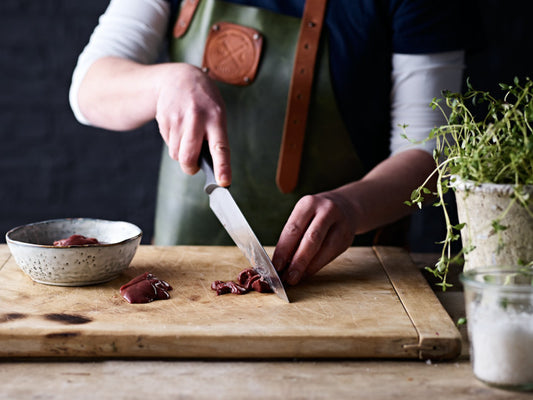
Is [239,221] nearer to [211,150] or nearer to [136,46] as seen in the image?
[211,150]

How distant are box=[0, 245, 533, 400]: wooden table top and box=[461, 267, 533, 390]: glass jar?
0.11ft

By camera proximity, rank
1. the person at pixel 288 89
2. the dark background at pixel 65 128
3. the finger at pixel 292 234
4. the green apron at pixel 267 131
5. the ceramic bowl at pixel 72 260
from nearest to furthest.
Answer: the ceramic bowl at pixel 72 260 → the finger at pixel 292 234 → the person at pixel 288 89 → the green apron at pixel 267 131 → the dark background at pixel 65 128

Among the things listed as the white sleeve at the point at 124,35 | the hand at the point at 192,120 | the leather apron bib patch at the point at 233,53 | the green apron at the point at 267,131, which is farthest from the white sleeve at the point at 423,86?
the white sleeve at the point at 124,35

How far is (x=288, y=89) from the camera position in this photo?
5.96 ft

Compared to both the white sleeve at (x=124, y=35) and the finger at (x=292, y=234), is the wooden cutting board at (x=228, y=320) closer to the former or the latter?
the finger at (x=292, y=234)

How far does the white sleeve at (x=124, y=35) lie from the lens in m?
1.83

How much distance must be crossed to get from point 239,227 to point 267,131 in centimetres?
58

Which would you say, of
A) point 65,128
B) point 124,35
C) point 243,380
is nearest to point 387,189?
point 243,380

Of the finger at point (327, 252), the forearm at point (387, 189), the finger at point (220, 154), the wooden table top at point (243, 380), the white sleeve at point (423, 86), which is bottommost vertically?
the wooden table top at point (243, 380)

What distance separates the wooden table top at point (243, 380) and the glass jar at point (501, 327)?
0.03 metres

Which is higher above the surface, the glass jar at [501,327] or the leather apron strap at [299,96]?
the leather apron strap at [299,96]

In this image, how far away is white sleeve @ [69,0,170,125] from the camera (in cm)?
183

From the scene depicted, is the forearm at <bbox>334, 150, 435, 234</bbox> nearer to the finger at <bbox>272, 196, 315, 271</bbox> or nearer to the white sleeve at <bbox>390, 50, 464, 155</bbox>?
the white sleeve at <bbox>390, 50, 464, 155</bbox>

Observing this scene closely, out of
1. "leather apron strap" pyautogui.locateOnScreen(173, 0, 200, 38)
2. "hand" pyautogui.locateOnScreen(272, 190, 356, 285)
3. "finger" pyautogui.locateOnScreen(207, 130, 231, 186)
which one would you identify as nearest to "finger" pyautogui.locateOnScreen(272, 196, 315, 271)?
"hand" pyautogui.locateOnScreen(272, 190, 356, 285)
